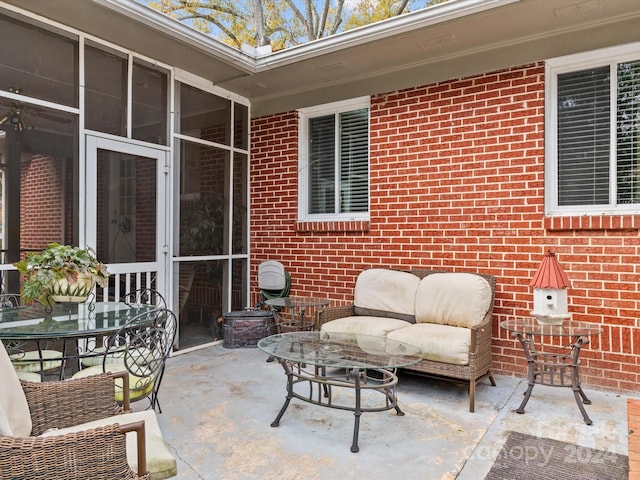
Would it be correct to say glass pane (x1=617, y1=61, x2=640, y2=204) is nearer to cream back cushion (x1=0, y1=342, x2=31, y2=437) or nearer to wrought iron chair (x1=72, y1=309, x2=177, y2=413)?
wrought iron chair (x1=72, y1=309, x2=177, y2=413)

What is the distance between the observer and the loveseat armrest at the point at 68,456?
4.44ft

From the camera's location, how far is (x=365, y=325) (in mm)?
3971

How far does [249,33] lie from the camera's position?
8711mm

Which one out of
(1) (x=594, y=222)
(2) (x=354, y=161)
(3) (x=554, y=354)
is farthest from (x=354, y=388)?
(2) (x=354, y=161)

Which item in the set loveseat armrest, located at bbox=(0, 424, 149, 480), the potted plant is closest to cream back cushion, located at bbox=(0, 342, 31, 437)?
loveseat armrest, located at bbox=(0, 424, 149, 480)

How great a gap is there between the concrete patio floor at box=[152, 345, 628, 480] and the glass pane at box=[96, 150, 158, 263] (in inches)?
51.5

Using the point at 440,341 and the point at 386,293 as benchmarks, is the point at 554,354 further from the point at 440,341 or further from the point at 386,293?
the point at 386,293

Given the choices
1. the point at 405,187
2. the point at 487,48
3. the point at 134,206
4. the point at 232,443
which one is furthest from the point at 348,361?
the point at 487,48

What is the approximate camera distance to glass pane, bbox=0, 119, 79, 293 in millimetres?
3590

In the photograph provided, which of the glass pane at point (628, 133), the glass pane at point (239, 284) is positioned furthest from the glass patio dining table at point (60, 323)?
the glass pane at point (628, 133)

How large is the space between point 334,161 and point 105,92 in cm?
247

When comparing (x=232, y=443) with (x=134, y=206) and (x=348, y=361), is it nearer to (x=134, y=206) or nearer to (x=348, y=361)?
(x=348, y=361)

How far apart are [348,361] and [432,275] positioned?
1.69 metres

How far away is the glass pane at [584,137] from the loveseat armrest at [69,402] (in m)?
3.80
